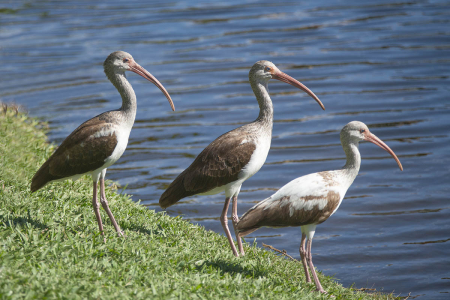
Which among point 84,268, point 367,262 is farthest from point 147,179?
point 84,268

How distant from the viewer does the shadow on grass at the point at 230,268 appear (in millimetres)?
5682

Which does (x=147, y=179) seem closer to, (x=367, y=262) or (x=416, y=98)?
(x=367, y=262)

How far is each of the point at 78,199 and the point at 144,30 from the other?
1612 cm

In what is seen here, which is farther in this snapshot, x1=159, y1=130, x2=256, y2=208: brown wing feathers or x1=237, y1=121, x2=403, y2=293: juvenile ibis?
x1=159, y1=130, x2=256, y2=208: brown wing feathers

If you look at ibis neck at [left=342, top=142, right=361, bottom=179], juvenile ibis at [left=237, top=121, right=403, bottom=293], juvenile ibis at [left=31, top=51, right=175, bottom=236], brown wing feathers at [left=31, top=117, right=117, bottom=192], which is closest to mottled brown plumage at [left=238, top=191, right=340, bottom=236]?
juvenile ibis at [left=237, top=121, right=403, bottom=293]

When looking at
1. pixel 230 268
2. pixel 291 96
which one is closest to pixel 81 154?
pixel 230 268

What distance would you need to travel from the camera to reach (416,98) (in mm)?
14289

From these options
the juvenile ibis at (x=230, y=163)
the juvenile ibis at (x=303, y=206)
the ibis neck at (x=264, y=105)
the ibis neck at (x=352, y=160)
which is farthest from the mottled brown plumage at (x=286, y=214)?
the ibis neck at (x=264, y=105)

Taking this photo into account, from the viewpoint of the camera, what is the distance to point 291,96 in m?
15.7

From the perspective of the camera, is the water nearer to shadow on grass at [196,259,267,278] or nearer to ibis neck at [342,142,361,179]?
ibis neck at [342,142,361,179]

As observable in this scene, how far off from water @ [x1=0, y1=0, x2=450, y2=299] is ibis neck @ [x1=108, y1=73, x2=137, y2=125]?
3.12 metres

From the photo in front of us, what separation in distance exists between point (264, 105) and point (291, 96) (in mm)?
9029

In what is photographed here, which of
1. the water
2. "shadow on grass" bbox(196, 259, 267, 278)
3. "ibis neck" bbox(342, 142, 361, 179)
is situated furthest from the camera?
the water

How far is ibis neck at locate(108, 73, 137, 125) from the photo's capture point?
252 inches
